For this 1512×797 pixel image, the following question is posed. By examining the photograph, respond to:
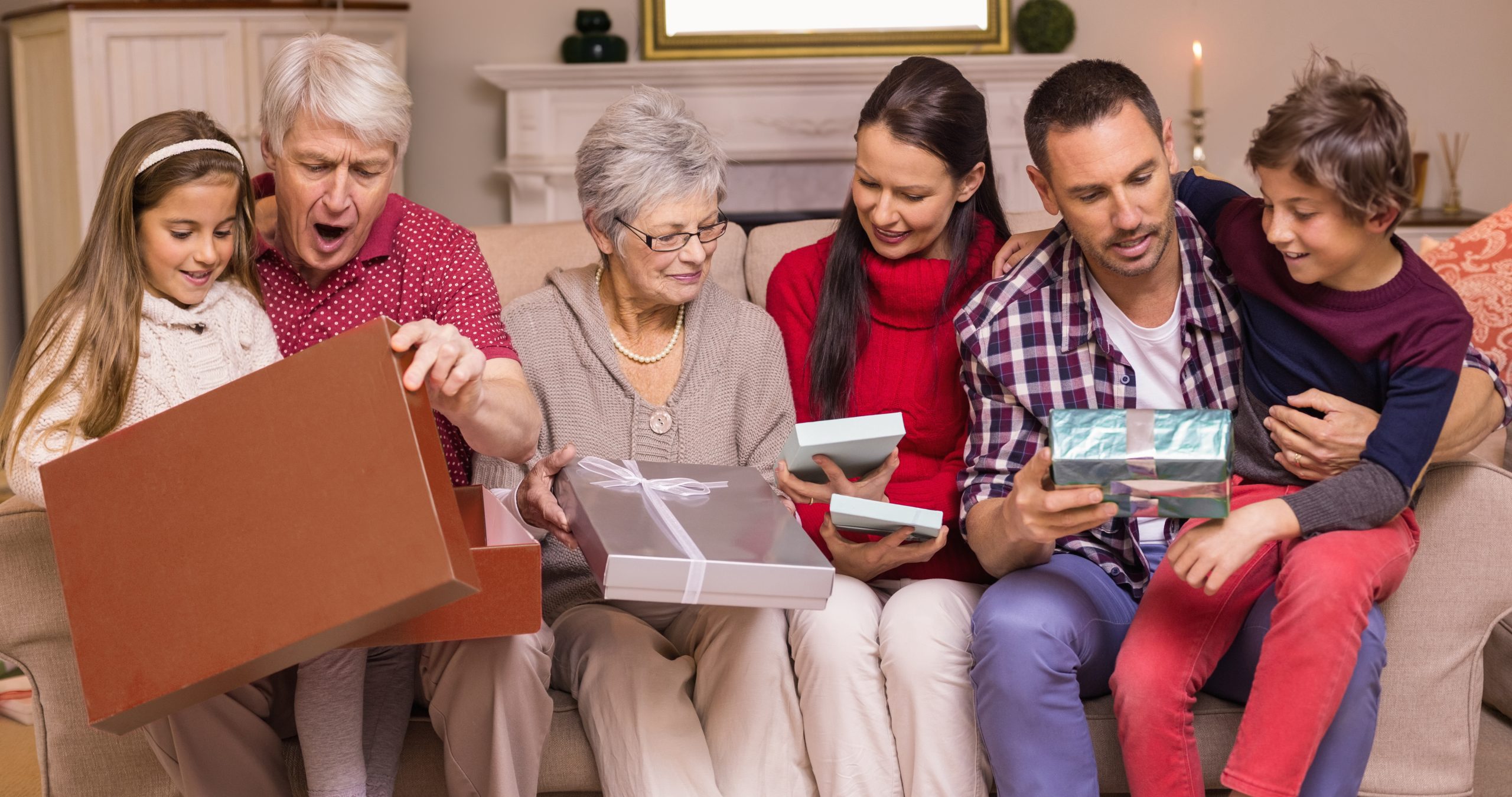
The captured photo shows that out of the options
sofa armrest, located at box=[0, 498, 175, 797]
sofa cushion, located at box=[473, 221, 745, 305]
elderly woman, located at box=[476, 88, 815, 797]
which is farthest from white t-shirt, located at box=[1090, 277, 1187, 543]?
sofa armrest, located at box=[0, 498, 175, 797]

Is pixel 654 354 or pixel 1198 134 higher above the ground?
pixel 1198 134

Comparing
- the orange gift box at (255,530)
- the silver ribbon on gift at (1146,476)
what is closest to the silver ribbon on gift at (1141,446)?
the silver ribbon on gift at (1146,476)

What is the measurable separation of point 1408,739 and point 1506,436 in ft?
2.44

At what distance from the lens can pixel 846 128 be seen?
13.7ft

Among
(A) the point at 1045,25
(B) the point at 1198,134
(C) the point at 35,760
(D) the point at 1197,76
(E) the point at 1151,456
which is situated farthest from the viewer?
Answer: (B) the point at 1198,134

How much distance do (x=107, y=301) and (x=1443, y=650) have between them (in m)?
1.75

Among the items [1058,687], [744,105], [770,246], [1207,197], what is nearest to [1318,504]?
[1058,687]

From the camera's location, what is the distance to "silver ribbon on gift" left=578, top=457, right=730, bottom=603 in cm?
129

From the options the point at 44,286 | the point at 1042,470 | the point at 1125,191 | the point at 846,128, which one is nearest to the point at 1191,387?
the point at 1125,191

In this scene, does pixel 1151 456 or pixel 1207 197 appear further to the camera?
pixel 1207 197

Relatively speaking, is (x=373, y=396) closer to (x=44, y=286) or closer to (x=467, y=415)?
(x=467, y=415)

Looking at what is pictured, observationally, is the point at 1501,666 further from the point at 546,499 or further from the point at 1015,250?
the point at 546,499

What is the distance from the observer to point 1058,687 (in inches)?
57.4

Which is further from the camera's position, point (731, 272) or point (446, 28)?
point (446, 28)
